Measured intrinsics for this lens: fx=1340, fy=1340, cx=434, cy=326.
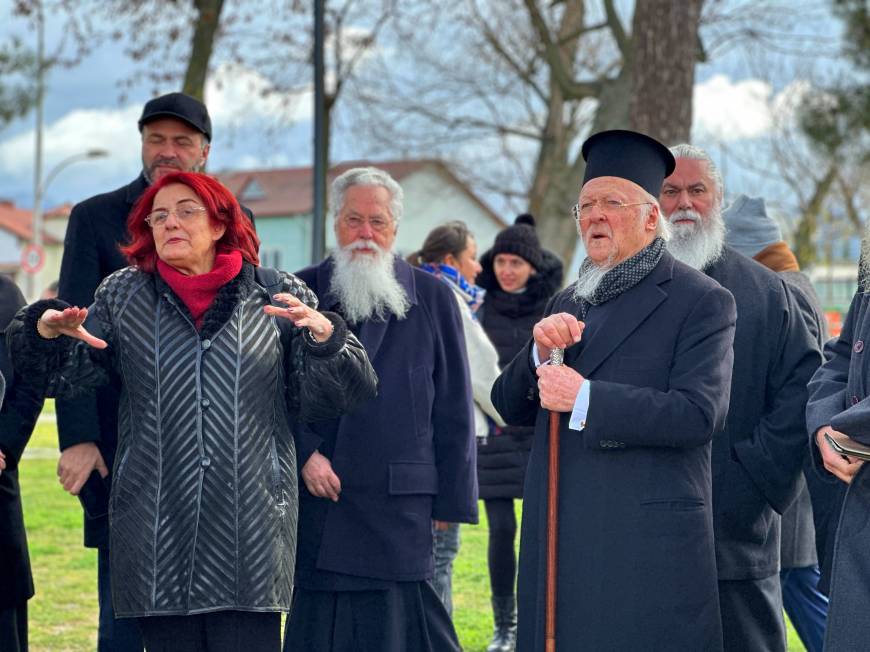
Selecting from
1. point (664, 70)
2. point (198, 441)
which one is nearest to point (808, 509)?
point (198, 441)

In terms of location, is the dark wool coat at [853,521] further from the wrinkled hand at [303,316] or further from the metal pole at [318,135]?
the metal pole at [318,135]

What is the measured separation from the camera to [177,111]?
17.7 ft

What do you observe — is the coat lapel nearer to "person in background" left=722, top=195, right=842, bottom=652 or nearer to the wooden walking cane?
the wooden walking cane

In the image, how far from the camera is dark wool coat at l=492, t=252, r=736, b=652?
13.0 ft

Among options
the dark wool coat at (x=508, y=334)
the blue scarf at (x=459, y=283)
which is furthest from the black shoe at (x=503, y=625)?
the blue scarf at (x=459, y=283)

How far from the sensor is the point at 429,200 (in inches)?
2453

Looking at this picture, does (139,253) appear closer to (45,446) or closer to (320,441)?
(320,441)

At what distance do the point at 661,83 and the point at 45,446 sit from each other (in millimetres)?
9627

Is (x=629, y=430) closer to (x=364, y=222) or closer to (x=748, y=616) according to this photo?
(x=748, y=616)

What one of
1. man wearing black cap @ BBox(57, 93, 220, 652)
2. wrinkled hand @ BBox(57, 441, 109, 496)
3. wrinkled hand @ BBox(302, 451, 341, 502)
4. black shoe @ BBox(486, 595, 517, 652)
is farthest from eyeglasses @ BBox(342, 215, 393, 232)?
black shoe @ BBox(486, 595, 517, 652)

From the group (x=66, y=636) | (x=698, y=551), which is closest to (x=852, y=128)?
(x=66, y=636)

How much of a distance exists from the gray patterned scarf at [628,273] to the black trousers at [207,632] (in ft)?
4.89

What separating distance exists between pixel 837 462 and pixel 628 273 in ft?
2.86

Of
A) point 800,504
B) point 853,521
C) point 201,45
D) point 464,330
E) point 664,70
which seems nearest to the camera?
point 853,521
